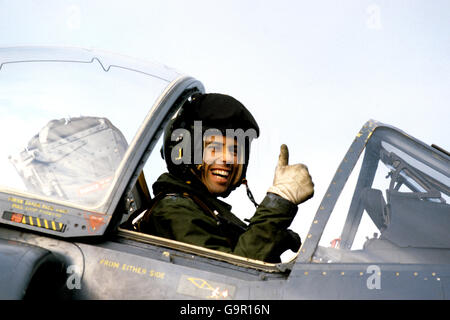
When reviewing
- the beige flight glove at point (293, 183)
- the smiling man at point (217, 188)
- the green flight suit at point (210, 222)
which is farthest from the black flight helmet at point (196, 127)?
the beige flight glove at point (293, 183)

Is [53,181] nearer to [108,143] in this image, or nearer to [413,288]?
[108,143]

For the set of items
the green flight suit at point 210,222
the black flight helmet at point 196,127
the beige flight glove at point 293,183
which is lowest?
the green flight suit at point 210,222

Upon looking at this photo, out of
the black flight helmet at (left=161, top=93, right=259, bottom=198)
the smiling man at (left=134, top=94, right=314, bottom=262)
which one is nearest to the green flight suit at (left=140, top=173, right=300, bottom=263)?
the smiling man at (left=134, top=94, right=314, bottom=262)

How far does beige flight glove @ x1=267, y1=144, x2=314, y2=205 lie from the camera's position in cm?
256

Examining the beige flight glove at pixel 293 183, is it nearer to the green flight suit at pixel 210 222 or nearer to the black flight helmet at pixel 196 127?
the green flight suit at pixel 210 222

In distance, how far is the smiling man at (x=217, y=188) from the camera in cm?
253

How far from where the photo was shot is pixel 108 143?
9.12 feet

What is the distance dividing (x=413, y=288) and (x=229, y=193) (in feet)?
5.81

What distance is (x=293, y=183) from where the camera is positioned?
2580 mm

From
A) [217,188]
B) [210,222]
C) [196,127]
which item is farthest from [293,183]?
[196,127]

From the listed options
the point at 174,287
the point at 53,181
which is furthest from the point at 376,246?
the point at 53,181

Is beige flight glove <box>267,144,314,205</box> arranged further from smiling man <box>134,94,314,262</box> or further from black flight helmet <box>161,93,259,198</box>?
black flight helmet <box>161,93,259,198</box>

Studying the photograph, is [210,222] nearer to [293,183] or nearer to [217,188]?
[293,183]
